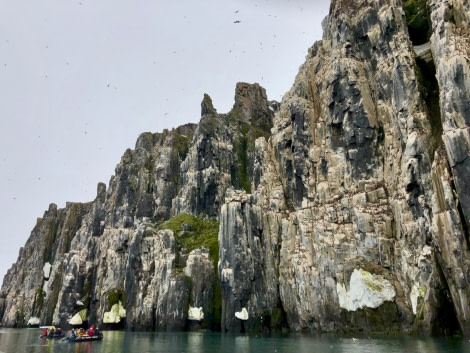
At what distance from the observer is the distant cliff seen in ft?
189

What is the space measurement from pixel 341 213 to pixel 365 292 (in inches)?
620

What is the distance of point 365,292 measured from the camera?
6631 cm

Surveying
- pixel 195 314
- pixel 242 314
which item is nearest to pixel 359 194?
pixel 242 314

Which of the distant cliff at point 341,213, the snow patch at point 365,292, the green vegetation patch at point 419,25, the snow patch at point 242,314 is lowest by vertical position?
the snow patch at point 242,314

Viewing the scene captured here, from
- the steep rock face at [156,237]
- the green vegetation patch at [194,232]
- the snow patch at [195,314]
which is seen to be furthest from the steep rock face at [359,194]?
the green vegetation patch at [194,232]

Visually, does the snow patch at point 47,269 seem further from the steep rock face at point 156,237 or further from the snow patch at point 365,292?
the snow patch at point 365,292

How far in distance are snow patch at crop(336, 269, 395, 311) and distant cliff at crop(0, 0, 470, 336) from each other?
18cm

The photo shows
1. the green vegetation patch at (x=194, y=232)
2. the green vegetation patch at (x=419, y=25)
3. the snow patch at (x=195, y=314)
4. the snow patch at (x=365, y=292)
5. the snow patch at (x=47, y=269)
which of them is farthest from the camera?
the snow patch at (x=47, y=269)

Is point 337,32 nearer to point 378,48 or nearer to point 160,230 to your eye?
point 378,48

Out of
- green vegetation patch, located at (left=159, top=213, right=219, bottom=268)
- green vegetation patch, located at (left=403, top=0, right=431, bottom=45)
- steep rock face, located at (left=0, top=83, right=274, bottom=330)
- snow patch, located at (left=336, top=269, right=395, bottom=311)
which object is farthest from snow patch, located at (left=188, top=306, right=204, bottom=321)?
green vegetation patch, located at (left=403, top=0, right=431, bottom=45)

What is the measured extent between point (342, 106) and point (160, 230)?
58.2 meters

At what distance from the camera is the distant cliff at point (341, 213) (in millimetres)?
57562

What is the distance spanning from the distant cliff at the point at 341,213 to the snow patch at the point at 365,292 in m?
0.18

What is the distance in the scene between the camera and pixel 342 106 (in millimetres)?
84250
